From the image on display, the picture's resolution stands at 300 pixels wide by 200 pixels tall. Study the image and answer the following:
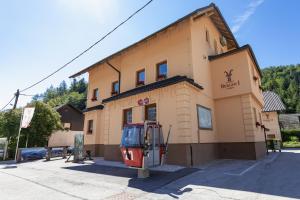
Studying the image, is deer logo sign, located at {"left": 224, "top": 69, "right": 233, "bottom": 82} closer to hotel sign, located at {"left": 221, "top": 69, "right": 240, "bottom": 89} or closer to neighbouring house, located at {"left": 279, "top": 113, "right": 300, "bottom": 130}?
hotel sign, located at {"left": 221, "top": 69, "right": 240, "bottom": 89}

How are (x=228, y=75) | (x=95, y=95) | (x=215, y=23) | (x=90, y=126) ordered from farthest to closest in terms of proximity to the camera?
(x=95, y=95) → (x=90, y=126) → (x=215, y=23) → (x=228, y=75)

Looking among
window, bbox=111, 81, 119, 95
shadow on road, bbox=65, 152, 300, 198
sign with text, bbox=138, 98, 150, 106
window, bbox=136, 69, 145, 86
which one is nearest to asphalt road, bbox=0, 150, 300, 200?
shadow on road, bbox=65, 152, 300, 198

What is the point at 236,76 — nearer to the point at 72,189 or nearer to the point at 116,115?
the point at 116,115

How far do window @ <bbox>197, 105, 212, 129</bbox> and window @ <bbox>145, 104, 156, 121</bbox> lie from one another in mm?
2576

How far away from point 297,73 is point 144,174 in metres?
109

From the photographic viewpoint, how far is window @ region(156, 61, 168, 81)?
13222 mm

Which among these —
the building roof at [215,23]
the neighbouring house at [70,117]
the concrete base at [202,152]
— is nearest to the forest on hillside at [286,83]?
the building roof at [215,23]

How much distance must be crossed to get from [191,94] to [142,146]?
15.4 ft

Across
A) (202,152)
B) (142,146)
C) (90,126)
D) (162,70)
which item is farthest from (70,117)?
(142,146)

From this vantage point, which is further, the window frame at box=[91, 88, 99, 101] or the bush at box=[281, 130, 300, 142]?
the bush at box=[281, 130, 300, 142]

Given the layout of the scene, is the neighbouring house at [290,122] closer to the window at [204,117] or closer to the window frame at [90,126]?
the window at [204,117]

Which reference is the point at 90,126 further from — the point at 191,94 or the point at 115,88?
the point at 191,94

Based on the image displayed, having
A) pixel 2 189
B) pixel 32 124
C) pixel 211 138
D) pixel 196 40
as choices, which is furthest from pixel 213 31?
pixel 32 124

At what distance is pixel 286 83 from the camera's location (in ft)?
294
